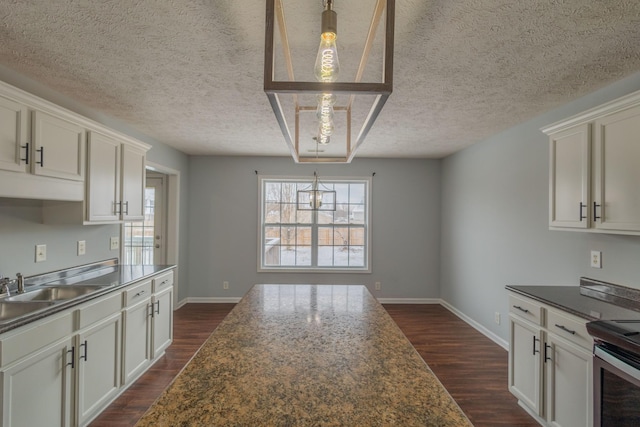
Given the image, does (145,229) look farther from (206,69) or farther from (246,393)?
(246,393)

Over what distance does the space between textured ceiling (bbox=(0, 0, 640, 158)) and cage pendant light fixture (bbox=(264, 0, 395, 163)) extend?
0.22ft

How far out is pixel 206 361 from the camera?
1178 millimetres

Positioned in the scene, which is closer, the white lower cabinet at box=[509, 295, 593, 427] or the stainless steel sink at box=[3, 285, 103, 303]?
the white lower cabinet at box=[509, 295, 593, 427]

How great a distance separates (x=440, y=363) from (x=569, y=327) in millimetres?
1493

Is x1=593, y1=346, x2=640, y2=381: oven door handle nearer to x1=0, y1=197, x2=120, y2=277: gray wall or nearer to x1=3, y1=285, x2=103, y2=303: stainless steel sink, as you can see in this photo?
x1=3, y1=285, x2=103, y2=303: stainless steel sink

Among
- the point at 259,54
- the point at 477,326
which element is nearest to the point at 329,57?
the point at 259,54

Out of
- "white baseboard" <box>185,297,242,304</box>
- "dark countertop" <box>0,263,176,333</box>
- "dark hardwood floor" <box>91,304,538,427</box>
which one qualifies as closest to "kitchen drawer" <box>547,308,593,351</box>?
"dark hardwood floor" <box>91,304,538,427</box>

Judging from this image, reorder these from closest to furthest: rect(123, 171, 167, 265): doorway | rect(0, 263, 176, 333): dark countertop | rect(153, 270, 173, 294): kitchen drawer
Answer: rect(0, 263, 176, 333): dark countertop → rect(153, 270, 173, 294): kitchen drawer → rect(123, 171, 167, 265): doorway

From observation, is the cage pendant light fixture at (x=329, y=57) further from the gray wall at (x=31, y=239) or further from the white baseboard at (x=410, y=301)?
the white baseboard at (x=410, y=301)

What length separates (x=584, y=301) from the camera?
6.64 feet

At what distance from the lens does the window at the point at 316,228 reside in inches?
205

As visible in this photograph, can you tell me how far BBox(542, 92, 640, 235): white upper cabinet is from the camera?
1804mm

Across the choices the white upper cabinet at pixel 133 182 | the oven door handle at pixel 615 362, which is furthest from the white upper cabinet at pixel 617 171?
the white upper cabinet at pixel 133 182

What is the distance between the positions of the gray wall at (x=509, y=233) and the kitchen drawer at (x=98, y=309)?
3.59m
